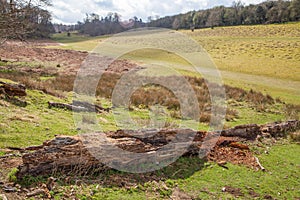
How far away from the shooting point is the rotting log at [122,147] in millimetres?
5348

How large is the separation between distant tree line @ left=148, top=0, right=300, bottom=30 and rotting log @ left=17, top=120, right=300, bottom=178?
75.2 meters

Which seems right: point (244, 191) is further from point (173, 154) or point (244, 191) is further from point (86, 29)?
point (86, 29)

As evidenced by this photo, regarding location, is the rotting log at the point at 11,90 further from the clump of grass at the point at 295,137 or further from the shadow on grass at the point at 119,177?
the clump of grass at the point at 295,137

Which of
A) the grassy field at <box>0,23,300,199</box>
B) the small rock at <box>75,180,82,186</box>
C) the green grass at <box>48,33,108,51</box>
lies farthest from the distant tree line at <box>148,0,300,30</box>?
the small rock at <box>75,180,82,186</box>

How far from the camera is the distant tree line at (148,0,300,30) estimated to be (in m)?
74.1

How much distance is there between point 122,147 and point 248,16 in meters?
87.6

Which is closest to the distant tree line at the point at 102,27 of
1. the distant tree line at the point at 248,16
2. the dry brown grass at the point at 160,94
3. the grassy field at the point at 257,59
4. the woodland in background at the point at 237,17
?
the woodland in background at the point at 237,17

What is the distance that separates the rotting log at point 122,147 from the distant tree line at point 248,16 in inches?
2962

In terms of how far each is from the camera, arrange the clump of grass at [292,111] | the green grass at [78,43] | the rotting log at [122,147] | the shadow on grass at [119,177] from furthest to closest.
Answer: the green grass at [78,43] → the clump of grass at [292,111] → the rotting log at [122,147] → the shadow on grass at [119,177]

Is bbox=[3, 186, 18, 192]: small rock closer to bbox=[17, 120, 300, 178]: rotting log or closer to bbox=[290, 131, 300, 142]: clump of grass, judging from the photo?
bbox=[17, 120, 300, 178]: rotting log

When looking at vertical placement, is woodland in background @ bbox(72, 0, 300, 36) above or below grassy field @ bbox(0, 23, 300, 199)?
above

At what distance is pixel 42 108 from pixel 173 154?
20.6 ft

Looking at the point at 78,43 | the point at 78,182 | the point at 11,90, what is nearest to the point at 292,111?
the point at 78,182

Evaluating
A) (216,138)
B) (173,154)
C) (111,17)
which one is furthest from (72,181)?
(111,17)
